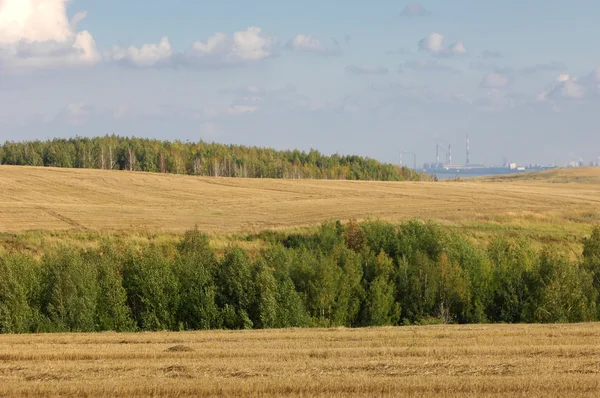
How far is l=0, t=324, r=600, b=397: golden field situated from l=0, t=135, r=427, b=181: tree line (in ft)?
363

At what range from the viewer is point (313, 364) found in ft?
51.1

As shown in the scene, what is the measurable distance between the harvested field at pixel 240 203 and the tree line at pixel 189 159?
43363mm

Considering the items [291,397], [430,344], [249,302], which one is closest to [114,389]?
[291,397]

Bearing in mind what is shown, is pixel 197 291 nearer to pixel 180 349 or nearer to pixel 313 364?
pixel 180 349

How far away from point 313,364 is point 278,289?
58.0 ft

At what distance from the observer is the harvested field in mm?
57969

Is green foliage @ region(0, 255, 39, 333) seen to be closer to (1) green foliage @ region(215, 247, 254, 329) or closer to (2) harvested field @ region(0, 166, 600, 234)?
(1) green foliage @ region(215, 247, 254, 329)

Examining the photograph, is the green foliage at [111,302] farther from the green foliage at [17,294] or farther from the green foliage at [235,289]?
the green foliage at [235,289]

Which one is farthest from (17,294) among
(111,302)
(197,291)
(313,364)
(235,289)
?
(313,364)

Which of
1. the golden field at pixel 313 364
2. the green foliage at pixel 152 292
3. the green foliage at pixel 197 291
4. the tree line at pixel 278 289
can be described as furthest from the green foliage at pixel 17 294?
the golden field at pixel 313 364

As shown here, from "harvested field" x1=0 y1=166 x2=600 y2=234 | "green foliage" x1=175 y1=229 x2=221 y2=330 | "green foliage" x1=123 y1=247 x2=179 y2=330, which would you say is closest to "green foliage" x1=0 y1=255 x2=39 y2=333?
"green foliage" x1=123 y1=247 x2=179 y2=330

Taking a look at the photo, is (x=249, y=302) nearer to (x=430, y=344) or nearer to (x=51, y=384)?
(x=430, y=344)

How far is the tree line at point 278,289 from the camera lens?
31.0 meters

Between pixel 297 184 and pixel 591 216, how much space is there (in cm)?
3368
